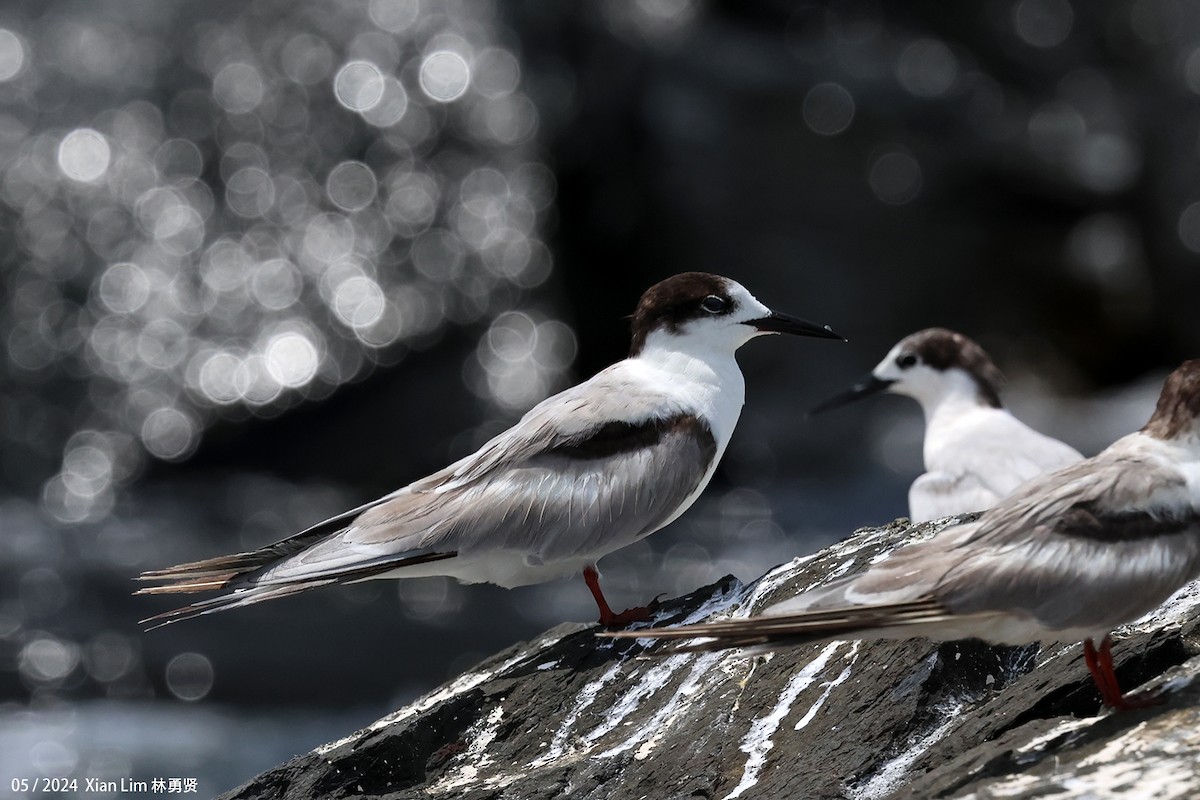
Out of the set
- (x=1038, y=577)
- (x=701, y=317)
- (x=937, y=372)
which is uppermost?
(x=701, y=317)

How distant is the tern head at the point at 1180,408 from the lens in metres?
4.62

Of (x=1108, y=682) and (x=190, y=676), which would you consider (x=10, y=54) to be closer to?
(x=190, y=676)

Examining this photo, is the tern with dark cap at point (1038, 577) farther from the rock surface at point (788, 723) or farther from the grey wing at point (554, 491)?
the grey wing at point (554, 491)

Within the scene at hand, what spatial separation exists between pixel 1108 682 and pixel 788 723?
1.09 metres

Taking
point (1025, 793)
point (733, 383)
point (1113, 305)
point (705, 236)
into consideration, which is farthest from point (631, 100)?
point (1025, 793)

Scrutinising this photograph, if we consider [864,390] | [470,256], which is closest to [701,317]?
[864,390]

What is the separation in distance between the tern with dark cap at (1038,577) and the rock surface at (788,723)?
27 cm

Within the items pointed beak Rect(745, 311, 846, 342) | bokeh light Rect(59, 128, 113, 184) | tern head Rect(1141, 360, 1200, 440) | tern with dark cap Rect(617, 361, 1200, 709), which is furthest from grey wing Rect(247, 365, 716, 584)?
bokeh light Rect(59, 128, 113, 184)

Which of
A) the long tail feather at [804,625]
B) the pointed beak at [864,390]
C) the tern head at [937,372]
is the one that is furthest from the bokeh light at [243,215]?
the long tail feather at [804,625]

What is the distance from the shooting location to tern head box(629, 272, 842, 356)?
659 cm

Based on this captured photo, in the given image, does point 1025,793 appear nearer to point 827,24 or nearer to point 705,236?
point 705,236

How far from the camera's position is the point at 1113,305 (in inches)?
591

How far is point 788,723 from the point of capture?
16.1 feet

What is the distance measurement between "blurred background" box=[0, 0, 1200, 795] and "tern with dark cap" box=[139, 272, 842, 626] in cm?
601
